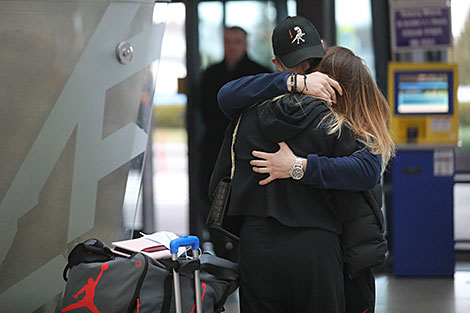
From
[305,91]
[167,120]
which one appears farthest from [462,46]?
[305,91]

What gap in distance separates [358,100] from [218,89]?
3.41 m

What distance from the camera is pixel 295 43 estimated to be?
2453 millimetres

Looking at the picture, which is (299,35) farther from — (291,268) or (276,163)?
(291,268)

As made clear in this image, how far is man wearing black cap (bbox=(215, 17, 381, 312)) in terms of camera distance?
7.57 ft

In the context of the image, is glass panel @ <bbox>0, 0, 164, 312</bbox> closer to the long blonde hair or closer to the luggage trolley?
the luggage trolley

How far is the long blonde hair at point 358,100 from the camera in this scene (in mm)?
2396

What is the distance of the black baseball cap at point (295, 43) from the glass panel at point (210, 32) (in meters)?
3.42

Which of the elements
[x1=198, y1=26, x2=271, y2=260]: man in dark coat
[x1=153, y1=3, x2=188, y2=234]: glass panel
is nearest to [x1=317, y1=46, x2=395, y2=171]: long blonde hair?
[x1=153, y1=3, x2=188, y2=234]: glass panel

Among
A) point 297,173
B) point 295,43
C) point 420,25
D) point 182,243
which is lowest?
point 182,243

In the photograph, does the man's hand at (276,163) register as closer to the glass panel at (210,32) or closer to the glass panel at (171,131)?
the glass panel at (171,131)

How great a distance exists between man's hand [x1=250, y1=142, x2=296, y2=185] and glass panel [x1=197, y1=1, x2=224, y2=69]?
3617 mm

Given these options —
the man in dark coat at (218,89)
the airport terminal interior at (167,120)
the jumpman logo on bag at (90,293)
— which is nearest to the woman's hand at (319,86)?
the airport terminal interior at (167,120)

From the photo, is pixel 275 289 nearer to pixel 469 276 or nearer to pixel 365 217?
pixel 365 217

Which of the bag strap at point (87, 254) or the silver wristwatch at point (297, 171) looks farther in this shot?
the bag strap at point (87, 254)
